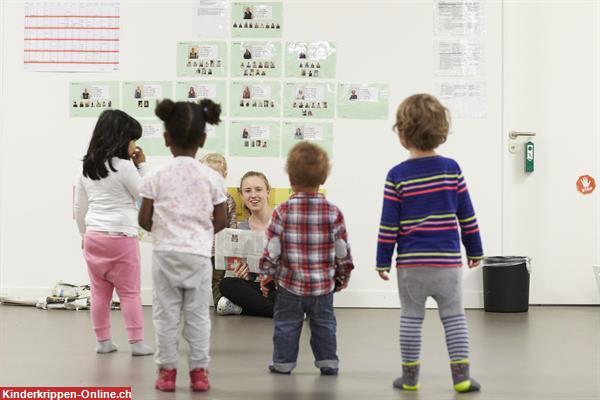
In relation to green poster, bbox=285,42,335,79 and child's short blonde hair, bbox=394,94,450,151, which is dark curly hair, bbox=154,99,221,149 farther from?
green poster, bbox=285,42,335,79

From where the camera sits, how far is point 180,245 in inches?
116

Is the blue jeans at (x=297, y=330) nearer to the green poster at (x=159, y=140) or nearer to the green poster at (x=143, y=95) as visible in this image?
the green poster at (x=159, y=140)

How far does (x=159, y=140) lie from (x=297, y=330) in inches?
99.0

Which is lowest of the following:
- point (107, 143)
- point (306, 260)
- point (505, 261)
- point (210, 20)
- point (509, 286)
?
point (509, 286)

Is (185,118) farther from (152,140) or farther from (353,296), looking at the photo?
(353,296)

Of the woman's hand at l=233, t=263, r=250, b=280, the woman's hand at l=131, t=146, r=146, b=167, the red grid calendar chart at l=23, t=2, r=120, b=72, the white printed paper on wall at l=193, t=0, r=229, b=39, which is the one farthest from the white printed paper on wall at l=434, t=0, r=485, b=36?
the woman's hand at l=131, t=146, r=146, b=167

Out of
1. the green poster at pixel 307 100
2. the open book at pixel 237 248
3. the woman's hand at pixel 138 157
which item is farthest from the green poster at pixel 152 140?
the woman's hand at pixel 138 157

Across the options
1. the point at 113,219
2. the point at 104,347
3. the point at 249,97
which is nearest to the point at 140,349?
the point at 104,347

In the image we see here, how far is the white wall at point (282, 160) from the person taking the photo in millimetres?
5445

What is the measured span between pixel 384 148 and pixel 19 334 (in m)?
2.53

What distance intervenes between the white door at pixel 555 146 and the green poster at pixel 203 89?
184cm

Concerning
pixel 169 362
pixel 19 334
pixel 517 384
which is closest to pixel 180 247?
pixel 169 362

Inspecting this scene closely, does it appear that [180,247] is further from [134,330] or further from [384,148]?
[384,148]

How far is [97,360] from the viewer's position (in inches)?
137
